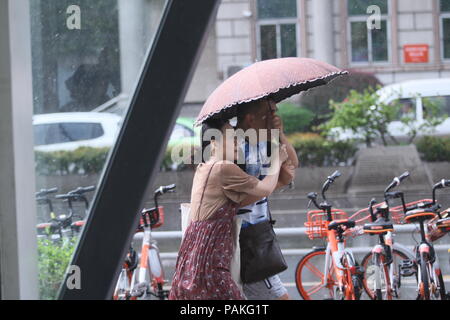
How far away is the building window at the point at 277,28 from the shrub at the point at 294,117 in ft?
4.35

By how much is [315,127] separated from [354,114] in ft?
5.39

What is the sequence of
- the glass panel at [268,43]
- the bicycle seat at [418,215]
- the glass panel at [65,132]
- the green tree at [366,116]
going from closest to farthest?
the glass panel at [65,132]
the bicycle seat at [418,215]
the glass panel at [268,43]
the green tree at [366,116]

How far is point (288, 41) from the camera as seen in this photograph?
37.8ft

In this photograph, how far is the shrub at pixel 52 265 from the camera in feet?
6.15

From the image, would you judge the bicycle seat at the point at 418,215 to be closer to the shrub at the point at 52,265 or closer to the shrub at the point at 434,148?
the shrub at the point at 52,265

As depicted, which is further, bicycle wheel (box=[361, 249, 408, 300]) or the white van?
the white van

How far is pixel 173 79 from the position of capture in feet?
5.27

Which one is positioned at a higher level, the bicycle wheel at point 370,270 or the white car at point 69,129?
the white car at point 69,129

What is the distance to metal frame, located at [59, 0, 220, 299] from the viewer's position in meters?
1.60

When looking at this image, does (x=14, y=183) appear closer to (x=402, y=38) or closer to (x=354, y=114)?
(x=354, y=114)

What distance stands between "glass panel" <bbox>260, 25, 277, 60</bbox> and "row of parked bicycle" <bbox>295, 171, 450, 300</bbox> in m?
5.79

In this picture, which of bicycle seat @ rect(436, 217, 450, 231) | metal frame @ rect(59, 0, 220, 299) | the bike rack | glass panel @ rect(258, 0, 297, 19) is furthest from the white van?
metal frame @ rect(59, 0, 220, 299)

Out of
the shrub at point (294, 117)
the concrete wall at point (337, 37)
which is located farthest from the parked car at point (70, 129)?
the shrub at point (294, 117)

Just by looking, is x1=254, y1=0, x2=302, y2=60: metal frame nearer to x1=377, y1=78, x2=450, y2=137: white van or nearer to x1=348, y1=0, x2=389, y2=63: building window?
x1=348, y1=0, x2=389, y2=63: building window
